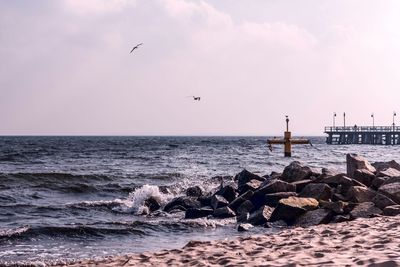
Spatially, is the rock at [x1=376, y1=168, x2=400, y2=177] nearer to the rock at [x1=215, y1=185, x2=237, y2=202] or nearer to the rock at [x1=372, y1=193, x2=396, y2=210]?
the rock at [x1=372, y1=193, x2=396, y2=210]

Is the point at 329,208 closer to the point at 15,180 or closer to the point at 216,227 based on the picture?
the point at 216,227

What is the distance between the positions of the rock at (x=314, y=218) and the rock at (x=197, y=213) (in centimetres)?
375

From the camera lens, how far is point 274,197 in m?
16.7

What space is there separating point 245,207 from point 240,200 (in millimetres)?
586

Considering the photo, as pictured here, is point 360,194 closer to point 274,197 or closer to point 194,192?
point 274,197

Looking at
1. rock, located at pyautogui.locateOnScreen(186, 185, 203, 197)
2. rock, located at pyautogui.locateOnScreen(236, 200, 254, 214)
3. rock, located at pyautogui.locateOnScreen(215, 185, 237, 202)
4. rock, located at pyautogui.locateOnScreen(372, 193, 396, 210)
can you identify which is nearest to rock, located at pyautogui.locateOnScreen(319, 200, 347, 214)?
rock, located at pyautogui.locateOnScreen(372, 193, 396, 210)

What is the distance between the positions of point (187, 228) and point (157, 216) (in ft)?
10.2

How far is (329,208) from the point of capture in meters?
14.5

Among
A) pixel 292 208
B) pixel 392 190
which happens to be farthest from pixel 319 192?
pixel 392 190

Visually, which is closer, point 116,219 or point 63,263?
point 63,263

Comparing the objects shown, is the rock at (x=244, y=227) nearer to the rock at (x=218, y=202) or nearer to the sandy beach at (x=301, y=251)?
the rock at (x=218, y=202)

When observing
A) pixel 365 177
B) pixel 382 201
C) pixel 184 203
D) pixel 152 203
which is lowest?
pixel 152 203

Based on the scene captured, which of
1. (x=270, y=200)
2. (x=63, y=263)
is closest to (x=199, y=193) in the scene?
(x=270, y=200)

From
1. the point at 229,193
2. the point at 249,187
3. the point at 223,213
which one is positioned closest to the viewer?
the point at 223,213
